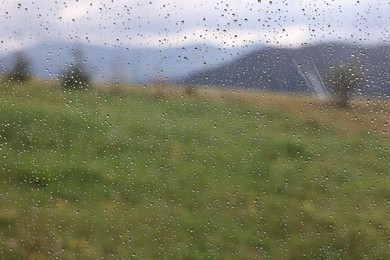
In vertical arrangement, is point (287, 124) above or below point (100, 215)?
above

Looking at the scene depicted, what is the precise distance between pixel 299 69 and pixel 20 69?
88 cm

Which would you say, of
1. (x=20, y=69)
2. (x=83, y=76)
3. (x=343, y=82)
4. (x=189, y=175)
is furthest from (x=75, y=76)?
(x=343, y=82)

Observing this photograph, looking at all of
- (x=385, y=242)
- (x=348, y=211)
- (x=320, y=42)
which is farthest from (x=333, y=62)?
(x=385, y=242)

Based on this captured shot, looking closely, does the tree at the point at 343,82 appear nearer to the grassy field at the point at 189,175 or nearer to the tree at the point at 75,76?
the grassy field at the point at 189,175

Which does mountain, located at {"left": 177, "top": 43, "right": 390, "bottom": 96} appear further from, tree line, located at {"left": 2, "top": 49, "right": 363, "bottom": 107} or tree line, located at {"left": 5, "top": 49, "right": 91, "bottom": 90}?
tree line, located at {"left": 5, "top": 49, "right": 91, "bottom": 90}

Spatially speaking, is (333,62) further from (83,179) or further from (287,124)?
(83,179)

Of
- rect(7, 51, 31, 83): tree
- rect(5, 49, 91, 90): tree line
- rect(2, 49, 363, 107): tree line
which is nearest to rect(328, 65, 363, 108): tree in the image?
rect(2, 49, 363, 107): tree line

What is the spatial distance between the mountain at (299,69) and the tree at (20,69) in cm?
50

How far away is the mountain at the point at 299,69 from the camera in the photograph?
1751 millimetres

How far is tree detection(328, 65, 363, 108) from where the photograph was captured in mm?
1771

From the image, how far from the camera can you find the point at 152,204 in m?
1.86

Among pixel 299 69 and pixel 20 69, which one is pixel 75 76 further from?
pixel 299 69

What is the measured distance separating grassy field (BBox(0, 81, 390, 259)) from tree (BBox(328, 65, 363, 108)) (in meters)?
0.04

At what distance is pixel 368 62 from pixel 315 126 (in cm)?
25
